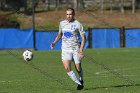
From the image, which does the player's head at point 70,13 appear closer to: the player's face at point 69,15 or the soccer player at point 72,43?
the player's face at point 69,15

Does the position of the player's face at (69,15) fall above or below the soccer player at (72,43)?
above

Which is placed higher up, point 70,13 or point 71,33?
point 70,13

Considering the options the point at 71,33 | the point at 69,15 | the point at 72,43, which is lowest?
the point at 72,43

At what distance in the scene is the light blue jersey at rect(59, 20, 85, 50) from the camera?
1596 cm

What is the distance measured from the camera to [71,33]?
16.0 m

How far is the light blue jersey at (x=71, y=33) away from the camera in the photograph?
15961mm

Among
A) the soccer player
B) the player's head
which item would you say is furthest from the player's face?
the soccer player

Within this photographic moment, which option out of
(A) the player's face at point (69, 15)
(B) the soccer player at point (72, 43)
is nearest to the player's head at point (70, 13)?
(A) the player's face at point (69, 15)

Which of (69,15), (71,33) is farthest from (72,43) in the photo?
(69,15)

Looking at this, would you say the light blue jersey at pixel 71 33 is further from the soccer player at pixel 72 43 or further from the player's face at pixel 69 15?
the player's face at pixel 69 15

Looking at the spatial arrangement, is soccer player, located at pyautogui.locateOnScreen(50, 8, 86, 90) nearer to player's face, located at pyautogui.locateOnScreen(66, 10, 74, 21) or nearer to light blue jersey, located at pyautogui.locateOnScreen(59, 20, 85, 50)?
light blue jersey, located at pyautogui.locateOnScreen(59, 20, 85, 50)

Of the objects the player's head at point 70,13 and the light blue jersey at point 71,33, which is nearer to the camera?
the player's head at point 70,13

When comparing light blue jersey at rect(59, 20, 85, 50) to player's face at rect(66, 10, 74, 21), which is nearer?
player's face at rect(66, 10, 74, 21)

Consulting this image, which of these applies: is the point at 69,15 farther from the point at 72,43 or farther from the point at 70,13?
the point at 72,43
